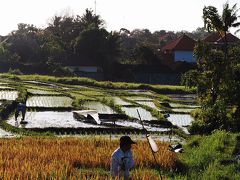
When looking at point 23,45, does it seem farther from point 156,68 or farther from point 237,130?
point 237,130

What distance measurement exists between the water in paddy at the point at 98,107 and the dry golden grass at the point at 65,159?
8342 millimetres

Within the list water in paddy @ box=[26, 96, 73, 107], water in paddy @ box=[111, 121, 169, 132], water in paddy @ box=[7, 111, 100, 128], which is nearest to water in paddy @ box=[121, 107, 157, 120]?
water in paddy @ box=[111, 121, 169, 132]

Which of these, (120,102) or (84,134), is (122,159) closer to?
(84,134)

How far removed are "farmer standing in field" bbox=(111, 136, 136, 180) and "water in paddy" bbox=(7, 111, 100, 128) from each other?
968 centimetres

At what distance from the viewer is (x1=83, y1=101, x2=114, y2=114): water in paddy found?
2074cm

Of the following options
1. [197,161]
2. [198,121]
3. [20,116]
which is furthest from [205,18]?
[197,161]

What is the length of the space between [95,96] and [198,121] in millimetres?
10643

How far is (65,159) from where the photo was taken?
9.19m

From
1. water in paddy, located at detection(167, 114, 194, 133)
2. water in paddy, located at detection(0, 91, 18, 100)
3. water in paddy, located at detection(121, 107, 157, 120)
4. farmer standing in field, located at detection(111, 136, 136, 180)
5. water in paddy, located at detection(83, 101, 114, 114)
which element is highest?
farmer standing in field, located at detection(111, 136, 136, 180)

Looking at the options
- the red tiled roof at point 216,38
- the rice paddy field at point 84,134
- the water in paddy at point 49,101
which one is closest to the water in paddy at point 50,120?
the rice paddy field at point 84,134

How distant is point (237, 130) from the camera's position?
15883mm

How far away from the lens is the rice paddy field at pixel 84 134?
8250 mm

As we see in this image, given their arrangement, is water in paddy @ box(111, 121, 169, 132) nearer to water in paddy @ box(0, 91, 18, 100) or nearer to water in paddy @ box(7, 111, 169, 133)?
water in paddy @ box(7, 111, 169, 133)

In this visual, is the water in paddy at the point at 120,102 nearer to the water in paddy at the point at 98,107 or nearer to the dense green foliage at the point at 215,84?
the water in paddy at the point at 98,107
